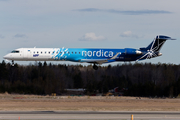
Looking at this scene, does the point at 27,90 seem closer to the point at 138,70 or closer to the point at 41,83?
the point at 41,83

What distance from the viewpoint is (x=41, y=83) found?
7388 cm

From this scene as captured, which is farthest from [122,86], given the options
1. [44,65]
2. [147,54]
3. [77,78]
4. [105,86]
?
[147,54]

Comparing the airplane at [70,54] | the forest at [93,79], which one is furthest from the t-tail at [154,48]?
the forest at [93,79]

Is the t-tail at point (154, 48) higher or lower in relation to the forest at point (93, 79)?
higher

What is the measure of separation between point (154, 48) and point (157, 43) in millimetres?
1021

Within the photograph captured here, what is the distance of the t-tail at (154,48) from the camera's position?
4944cm

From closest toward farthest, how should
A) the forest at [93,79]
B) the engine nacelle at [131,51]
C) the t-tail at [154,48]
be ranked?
the engine nacelle at [131,51] < the t-tail at [154,48] < the forest at [93,79]

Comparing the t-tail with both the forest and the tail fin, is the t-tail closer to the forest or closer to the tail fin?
the tail fin

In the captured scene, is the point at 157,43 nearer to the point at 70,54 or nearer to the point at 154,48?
the point at 154,48

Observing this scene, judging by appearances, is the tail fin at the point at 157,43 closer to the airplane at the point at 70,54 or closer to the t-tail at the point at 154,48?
the t-tail at the point at 154,48

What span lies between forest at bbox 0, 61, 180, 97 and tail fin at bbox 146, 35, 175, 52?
91.0 ft

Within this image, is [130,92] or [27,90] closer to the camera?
[27,90]

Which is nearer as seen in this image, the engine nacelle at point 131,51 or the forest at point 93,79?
the engine nacelle at point 131,51

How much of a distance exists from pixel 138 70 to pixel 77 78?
62.4 ft
